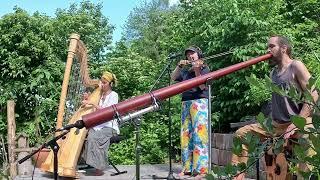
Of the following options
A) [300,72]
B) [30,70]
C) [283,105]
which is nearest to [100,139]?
[283,105]

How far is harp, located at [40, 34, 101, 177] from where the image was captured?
5.40 meters

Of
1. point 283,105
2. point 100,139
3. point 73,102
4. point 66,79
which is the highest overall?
point 66,79

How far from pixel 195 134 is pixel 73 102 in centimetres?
176

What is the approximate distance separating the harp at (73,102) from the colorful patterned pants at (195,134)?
1.13 metres

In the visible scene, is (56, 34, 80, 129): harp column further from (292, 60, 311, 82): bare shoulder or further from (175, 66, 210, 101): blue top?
(292, 60, 311, 82): bare shoulder

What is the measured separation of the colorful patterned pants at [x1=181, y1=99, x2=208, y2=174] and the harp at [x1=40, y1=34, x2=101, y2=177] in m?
1.13

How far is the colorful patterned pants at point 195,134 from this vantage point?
5.09 metres

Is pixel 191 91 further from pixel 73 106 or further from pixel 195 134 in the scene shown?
pixel 73 106

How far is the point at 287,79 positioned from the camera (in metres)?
3.14

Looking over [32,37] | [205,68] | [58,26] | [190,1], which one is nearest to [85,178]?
[205,68]

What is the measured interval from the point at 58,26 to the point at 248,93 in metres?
5.72

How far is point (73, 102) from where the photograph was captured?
6273mm

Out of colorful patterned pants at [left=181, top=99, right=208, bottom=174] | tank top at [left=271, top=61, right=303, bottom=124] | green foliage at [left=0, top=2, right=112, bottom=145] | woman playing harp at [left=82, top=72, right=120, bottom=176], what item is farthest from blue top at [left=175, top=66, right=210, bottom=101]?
green foliage at [left=0, top=2, right=112, bottom=145]

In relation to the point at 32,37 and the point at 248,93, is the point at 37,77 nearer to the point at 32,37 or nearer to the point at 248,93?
the point at 32,37
